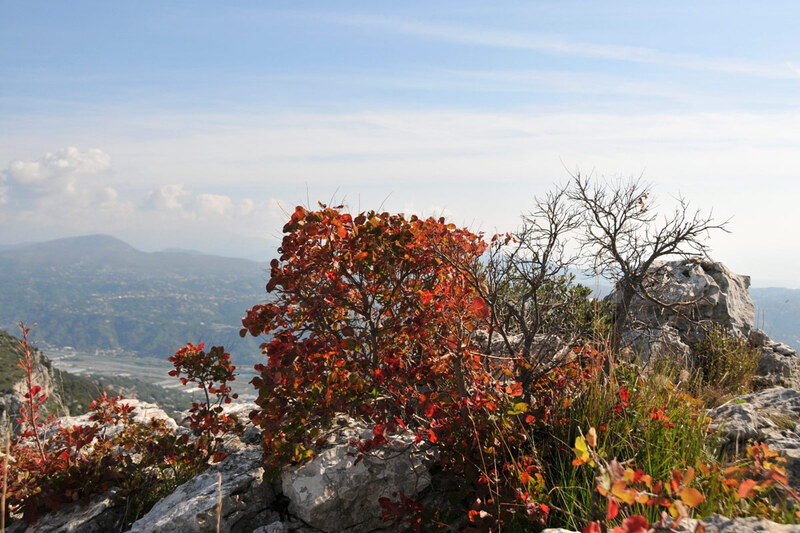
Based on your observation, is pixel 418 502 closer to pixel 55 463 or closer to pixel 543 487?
pixel 543 487

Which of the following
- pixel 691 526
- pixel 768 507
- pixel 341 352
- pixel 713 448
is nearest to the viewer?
pixel 691 526

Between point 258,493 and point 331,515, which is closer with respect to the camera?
point 331,515

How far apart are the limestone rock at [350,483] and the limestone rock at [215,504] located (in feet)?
1.06

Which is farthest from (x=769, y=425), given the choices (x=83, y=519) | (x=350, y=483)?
(x=83, y=519)

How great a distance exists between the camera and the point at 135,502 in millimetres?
5305

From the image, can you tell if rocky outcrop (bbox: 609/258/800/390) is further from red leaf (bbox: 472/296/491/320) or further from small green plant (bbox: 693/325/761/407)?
red leaf (bbox: 472/296/491/320)

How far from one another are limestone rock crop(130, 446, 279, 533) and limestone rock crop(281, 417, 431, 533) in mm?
322

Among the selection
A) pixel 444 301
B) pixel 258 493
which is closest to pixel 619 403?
pixel 444 301

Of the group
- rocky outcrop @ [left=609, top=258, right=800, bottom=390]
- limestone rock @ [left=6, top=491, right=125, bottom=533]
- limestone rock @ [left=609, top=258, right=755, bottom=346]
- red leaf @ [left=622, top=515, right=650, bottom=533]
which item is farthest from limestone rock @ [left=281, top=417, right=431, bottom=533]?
limestone rock @ [left=609, top=258, right=755, bottom=346]

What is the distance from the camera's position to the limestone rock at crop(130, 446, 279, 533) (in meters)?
4.14

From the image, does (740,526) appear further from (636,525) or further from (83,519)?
(83,519)

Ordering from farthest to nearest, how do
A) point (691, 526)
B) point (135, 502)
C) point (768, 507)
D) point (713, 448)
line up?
point (135, 502) < point (713, 448) < point (768, 507) < point (691, 526)

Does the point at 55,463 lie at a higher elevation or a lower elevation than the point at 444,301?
lower

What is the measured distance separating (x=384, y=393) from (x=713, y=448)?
302cm
